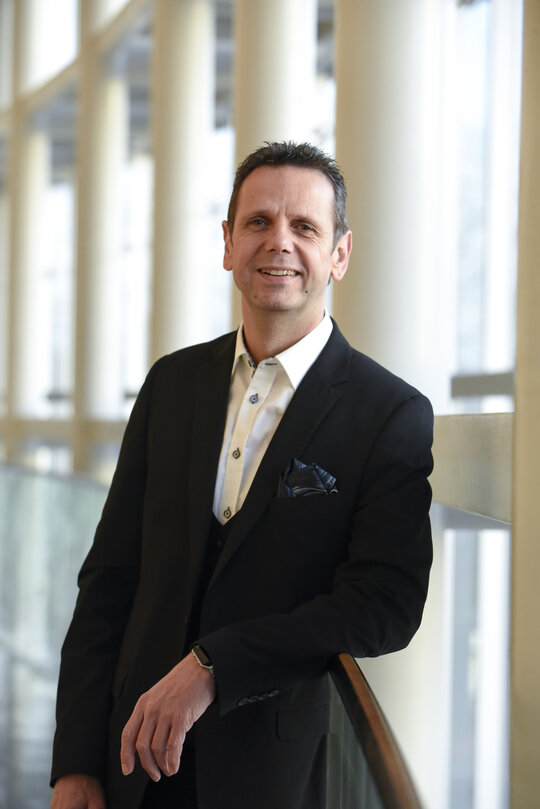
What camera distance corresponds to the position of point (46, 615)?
32.2ft

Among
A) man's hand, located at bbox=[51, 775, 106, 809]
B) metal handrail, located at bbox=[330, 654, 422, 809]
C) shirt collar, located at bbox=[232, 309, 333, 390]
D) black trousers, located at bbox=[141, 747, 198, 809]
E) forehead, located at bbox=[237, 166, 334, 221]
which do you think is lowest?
man's hand, located at bbox=[51, 775, 106, 809]

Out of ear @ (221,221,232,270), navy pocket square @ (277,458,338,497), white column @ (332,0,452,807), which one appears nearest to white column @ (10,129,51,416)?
white column @ (332,0,452,807)

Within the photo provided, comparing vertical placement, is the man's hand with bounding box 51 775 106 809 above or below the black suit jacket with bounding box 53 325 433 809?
below

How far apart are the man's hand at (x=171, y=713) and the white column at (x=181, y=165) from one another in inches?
218

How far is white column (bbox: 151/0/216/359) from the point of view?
7656 mm

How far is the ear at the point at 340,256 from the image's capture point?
8.34ft

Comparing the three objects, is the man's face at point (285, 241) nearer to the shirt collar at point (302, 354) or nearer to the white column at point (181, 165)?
the shirt collar at point (302, 354)

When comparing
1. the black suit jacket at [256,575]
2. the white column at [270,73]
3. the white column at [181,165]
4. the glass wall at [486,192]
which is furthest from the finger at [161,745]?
the white column at [181,165]

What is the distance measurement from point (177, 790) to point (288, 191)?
1.28 metres

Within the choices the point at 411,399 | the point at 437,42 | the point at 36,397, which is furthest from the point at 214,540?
the point at 36,397

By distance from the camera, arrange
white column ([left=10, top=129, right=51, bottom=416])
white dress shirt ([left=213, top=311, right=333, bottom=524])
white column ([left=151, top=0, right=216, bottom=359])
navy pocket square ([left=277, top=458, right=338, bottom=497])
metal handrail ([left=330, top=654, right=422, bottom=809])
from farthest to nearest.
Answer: white column ([left=10, top=129, right=51, bottom=416])
white column ([left=151, top=0, right=216, bottom=359])
white dress shirt ([left=213, top=311, right=333, bottom=524])
navy pocket square ([left=277, top=458, right=338, bottom=497])
metal handrail ([left=330, top=654, right=422, bottom=809])

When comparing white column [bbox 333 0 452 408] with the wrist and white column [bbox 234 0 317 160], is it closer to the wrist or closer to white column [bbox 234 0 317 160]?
white column [bbox 234 0 317 160]

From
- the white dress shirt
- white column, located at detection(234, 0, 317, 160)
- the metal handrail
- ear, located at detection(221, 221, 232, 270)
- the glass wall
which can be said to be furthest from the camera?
the glass wall

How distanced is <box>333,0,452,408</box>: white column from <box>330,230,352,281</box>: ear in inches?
67.5
